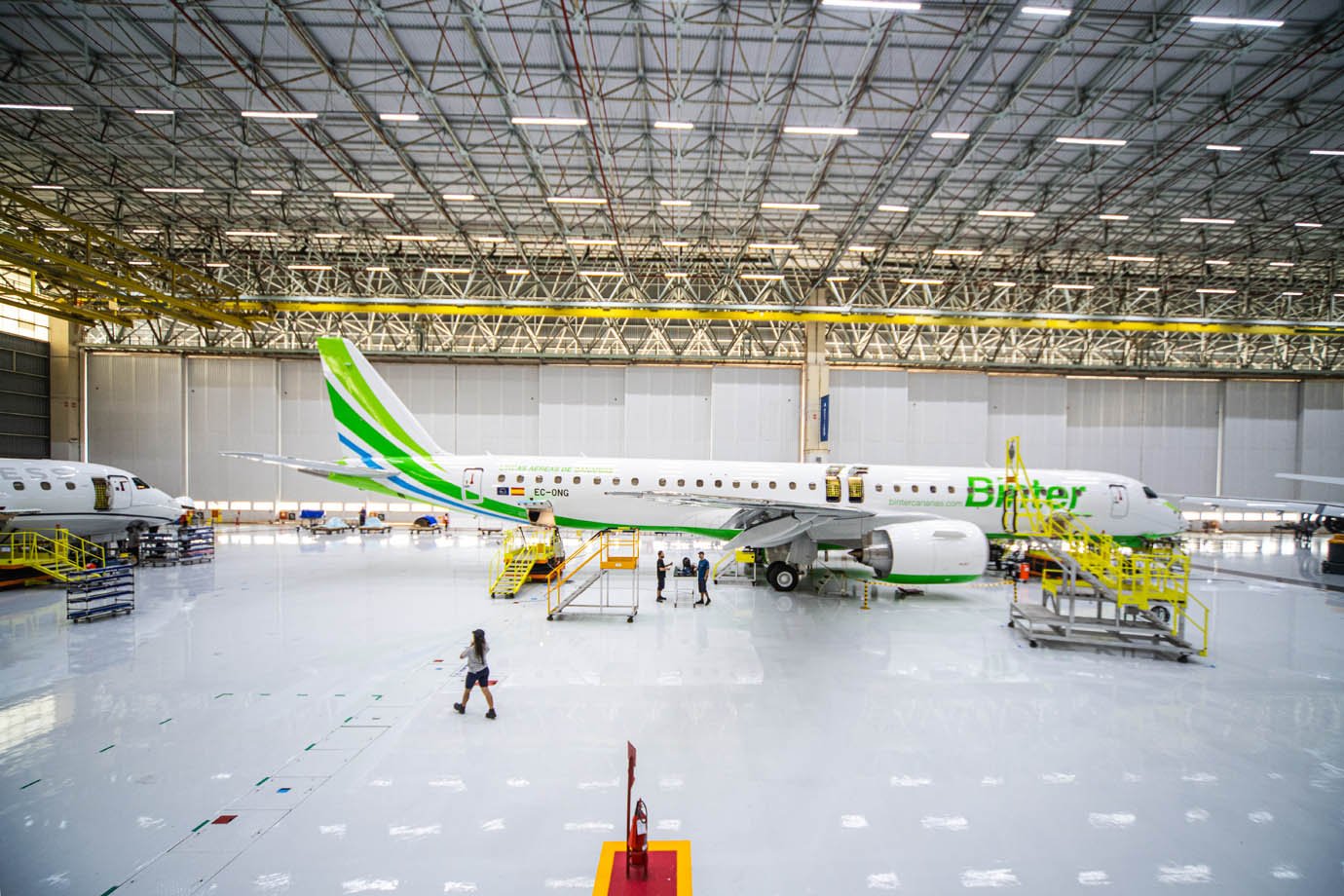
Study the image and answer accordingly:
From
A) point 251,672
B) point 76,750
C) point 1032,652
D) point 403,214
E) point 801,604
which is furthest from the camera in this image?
point 403,214

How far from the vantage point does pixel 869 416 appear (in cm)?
2702

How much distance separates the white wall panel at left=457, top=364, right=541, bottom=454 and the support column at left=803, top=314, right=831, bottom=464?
1315 cm

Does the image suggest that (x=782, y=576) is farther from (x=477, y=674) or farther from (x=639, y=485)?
(x=477, y=674)

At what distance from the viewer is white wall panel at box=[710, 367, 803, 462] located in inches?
1052

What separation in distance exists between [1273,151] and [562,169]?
760 inches

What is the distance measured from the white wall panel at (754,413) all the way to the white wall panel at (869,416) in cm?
209

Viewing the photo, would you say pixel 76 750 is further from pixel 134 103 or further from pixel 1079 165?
pixel 1079 165

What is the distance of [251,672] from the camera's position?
8.17 m

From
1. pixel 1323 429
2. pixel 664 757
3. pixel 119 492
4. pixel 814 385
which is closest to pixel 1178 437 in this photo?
pixel 1323 429

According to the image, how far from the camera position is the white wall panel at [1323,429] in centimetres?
2831

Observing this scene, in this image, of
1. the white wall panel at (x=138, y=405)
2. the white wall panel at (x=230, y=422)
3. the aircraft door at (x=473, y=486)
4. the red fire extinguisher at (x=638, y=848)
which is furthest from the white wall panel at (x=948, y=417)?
the white wall panel at (x=138, y=405)

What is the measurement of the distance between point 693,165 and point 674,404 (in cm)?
1235

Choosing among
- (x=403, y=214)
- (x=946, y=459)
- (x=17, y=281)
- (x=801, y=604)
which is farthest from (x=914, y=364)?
(x=17, y=281)

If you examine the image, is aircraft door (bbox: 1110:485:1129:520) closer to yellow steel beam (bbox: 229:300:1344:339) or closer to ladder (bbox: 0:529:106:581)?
yellow steel beam (bbox: 229:300:1344:339)
